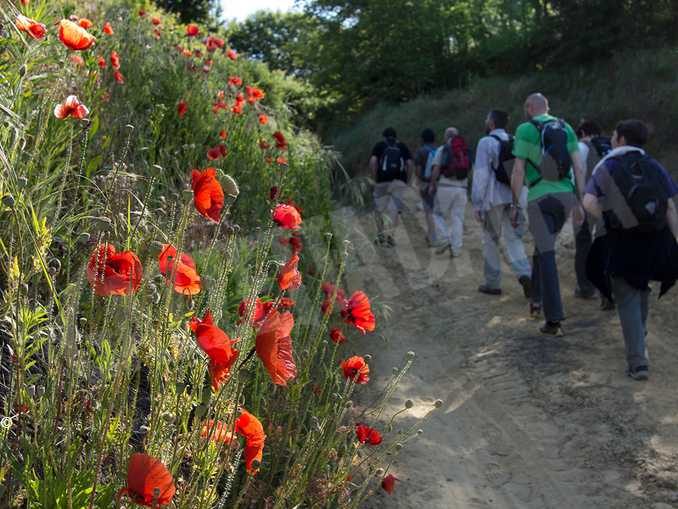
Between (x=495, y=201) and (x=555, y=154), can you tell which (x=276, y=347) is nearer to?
(x=555, y=154)

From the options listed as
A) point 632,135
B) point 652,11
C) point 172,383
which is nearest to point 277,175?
point 632,135

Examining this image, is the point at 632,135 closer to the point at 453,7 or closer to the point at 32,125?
the point at 32,125

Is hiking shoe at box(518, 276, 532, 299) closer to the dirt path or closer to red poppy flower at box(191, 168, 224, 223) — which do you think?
the dirt path

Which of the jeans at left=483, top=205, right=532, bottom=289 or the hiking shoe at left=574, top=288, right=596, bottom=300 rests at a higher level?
the jeans at left=483, top=205, right=532, bottom=289

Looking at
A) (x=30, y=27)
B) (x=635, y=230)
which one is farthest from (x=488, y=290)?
(x=30, y=27)

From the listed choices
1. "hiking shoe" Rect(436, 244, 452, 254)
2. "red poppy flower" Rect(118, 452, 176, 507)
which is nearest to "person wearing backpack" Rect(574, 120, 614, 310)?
"hiking shoe" Rect(436, 244, 452, 254)

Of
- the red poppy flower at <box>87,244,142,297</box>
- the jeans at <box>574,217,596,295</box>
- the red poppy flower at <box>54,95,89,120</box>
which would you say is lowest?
the jeans at <box>574,217,596,295</box>

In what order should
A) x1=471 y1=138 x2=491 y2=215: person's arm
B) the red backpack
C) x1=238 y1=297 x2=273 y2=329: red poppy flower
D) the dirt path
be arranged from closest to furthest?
x1=238 y1=297 x2=273 y2=329: red poppy flower → the dirt path → x1=471 y1=138 x2=491 y2=215: person's arm → the red backpack

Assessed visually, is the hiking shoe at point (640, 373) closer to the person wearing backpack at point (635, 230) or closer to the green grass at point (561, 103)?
the person wearing backpack at point (635, 230)

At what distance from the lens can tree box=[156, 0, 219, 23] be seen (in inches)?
902

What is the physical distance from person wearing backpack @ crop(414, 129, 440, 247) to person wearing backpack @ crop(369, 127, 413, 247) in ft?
0.77

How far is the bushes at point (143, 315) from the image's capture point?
2.08 metres

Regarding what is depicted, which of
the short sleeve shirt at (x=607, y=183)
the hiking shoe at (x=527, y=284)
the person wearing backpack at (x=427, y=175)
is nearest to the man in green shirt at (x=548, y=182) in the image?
the hiking shoe at (x=527, y=284)

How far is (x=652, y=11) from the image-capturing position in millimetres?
19812
